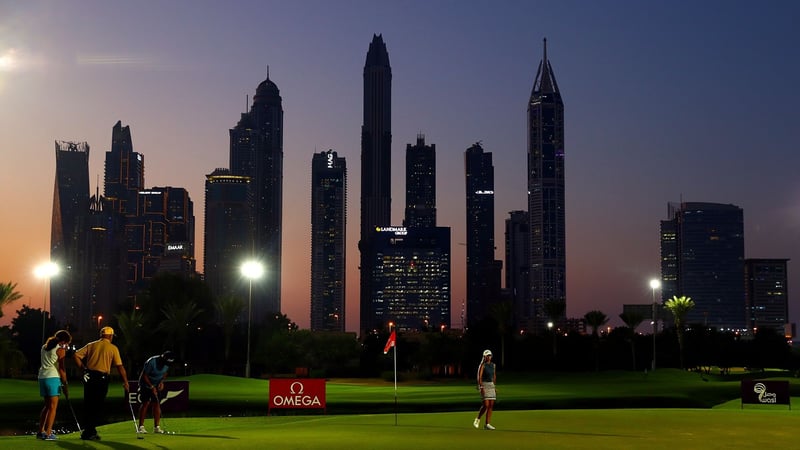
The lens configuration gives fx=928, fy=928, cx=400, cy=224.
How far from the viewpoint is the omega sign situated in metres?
35.3

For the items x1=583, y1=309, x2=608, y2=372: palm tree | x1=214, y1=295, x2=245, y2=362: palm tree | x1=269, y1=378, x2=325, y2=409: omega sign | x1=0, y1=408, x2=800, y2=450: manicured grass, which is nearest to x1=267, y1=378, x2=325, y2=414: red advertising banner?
x1=269, y1=378, x2=325, y2=409: omega sign

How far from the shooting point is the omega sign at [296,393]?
3528 centimetres

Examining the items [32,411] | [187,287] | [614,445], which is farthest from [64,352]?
[187,287]

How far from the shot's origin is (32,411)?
4953 cm

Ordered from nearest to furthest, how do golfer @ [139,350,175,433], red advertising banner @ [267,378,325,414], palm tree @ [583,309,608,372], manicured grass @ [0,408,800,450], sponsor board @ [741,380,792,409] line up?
manicured grass @ [0,408,800,450] < golfer @ [139,350,175,433] < red advertising banner @ [267,378,325,414] < sponsor board @ [741,380,792,409] < palm tree @ [583,309,608,372]

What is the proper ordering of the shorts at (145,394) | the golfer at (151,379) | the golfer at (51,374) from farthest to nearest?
the shorts at (145,394)
the golfer at (151,379)
the golfer at (51,374)

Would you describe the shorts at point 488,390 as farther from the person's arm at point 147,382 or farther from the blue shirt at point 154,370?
the person's arm at point 147,382

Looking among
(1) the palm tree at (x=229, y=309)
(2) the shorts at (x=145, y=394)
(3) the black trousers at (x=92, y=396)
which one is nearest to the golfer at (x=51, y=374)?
(3) the black trousers at (x=92, y=396)

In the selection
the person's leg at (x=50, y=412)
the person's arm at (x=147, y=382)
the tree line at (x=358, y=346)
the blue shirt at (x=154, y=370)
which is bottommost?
the tree line at (x=358, y=346)

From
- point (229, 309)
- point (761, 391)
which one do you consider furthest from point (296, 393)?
point (229, 309)

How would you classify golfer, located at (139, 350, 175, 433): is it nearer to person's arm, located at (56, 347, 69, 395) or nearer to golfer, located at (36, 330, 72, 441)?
person's arm, located at (56, 347, 69, 395)

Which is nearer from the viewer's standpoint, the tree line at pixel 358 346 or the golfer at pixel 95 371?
the golfer at pixel 95 371

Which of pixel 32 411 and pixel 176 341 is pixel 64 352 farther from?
pixel 176 341

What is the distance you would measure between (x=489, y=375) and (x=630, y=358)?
349ft
